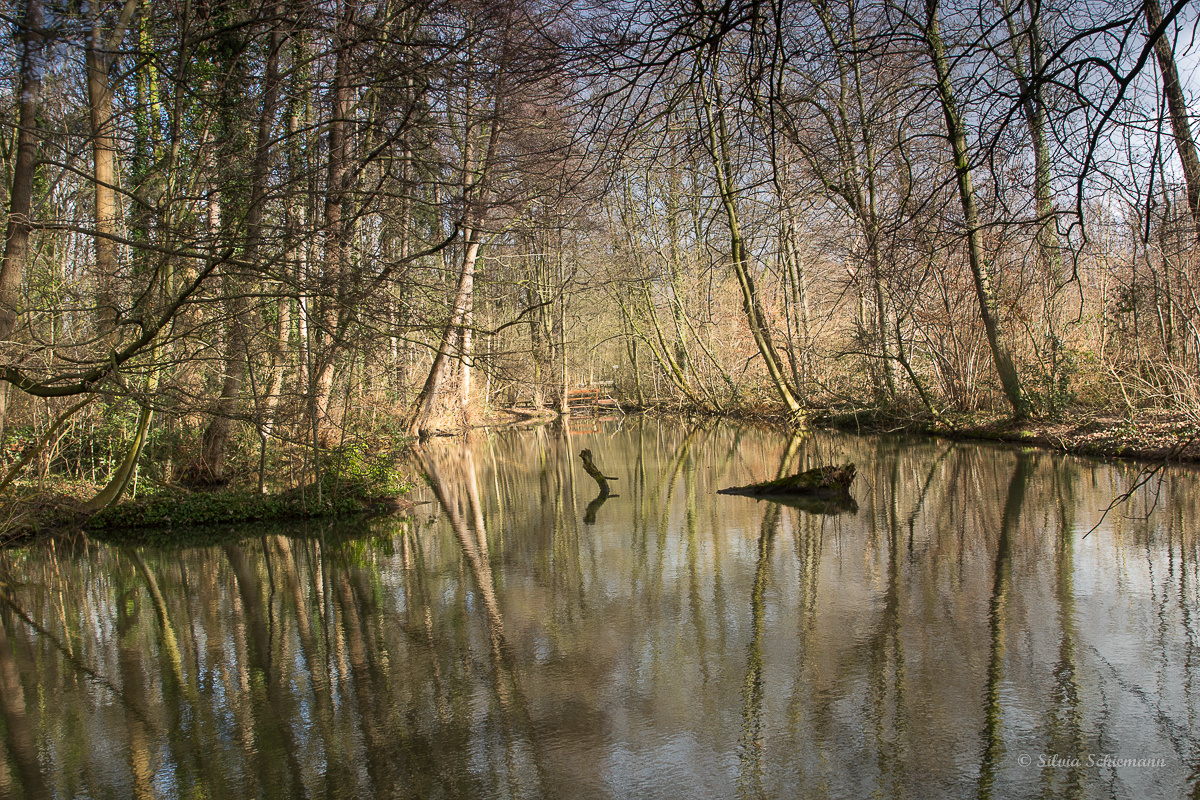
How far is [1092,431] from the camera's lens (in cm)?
1412

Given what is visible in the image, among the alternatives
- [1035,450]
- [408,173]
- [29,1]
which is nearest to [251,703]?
[29,1]

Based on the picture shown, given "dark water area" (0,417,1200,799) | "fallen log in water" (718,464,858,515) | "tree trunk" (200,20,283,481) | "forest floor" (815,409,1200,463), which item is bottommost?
"dark water area" (0,417,1200,799)

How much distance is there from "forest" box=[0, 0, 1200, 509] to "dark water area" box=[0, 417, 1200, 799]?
2035 millimetres

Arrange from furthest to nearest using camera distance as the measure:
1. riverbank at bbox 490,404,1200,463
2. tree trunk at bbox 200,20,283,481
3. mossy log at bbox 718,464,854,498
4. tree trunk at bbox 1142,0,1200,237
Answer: riverbank at bbox 490,404,1200,463 → mossy log at bbox 718,464,854,498 → tree trunk at bbox 200,20,283,481 → tree trunk at bbox 1142,0,1200,237

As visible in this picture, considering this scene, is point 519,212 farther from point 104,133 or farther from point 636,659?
point 636,659

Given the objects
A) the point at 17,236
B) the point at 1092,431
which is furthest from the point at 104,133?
the point at 1092,431

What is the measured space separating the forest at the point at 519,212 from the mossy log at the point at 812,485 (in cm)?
283

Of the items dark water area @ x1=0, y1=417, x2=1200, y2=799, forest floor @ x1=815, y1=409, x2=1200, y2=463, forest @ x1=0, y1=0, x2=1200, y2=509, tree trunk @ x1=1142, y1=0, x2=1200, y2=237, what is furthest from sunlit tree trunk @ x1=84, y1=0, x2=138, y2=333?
forest floor @ x1=815, y1=409, x2=1200, y2=463

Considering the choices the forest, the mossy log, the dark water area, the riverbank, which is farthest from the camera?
the riverbank

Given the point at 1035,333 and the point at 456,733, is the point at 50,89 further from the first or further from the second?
the point at 1035,333

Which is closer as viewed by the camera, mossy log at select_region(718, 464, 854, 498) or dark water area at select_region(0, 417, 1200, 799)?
dark water area at select_region(0, 417, 1200, 799)

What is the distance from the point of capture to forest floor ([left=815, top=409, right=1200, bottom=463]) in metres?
12.1

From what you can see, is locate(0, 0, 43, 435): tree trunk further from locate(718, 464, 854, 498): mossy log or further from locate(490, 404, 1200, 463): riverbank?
locate(490, 404, 1200, 463): riverbank

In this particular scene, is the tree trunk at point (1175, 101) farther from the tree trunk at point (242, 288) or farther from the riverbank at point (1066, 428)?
the tree trunk at point (242, 288)
